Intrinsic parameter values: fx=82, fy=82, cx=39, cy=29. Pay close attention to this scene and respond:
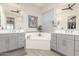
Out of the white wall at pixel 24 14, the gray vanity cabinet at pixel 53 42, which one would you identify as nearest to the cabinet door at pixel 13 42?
the white wall at pixel 24 14

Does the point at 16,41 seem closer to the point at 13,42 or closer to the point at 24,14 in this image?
the point at 13,42

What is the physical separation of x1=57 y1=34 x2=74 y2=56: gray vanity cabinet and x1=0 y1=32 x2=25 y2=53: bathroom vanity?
112cm

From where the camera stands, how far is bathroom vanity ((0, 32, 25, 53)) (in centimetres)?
226

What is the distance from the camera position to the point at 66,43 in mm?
2266

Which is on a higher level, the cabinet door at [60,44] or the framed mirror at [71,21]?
the framed mirror at [71,21]

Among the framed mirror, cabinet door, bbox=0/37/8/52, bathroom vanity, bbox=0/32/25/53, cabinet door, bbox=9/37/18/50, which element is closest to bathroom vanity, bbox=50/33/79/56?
the framed mirror

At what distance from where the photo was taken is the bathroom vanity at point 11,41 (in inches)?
89.0

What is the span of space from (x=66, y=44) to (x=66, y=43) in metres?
0.03

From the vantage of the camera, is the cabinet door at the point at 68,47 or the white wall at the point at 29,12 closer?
the white wall at the point at 29,12

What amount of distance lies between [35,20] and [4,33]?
95cm

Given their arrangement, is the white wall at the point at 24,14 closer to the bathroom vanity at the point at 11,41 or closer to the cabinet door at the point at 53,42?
the bathroom vanity at the point at 11,41

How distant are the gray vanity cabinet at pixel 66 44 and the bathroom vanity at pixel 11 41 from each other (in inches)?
44.1

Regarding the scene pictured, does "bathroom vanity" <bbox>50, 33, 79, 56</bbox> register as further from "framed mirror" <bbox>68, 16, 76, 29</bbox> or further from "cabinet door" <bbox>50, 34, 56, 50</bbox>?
"framed mirror" <bbox>68, 16, 76, 29</bbox>

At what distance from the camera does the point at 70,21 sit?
214cm
